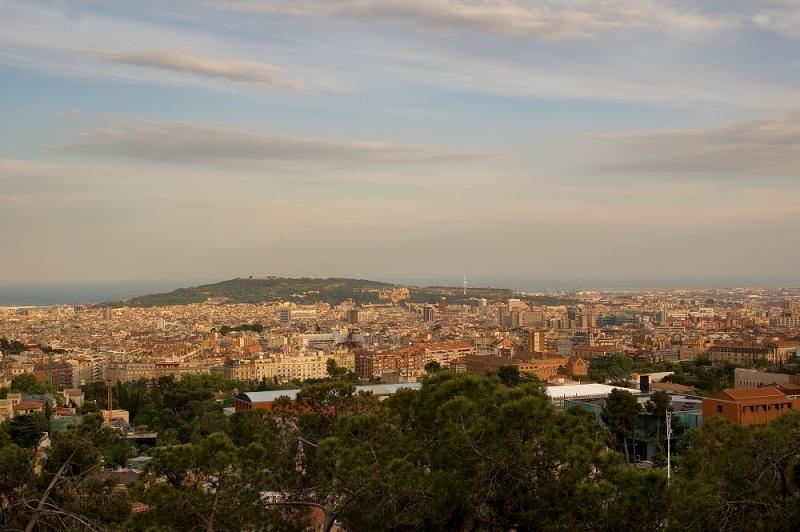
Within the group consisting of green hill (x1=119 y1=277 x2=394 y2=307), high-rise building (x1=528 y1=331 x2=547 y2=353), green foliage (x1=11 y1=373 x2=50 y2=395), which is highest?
green hill (x1=119 y1=277 x2=394 y2=307)

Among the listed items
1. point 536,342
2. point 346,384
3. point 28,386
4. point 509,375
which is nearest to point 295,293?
point 536,342

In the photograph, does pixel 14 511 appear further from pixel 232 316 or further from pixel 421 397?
pixel 232 316

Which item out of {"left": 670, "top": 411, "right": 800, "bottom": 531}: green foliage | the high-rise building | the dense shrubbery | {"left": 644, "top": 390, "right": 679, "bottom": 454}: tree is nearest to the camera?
{"left": 670, "top": 411, "right": 800, "bottom": 531}: green foliage

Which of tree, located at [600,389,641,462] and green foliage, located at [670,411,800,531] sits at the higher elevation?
green foliage, located at [670,411,800,531]

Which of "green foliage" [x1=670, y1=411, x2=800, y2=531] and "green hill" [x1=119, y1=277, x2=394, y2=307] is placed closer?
"green foliage" [x1=670, y1=411, x2=800, y2=531]

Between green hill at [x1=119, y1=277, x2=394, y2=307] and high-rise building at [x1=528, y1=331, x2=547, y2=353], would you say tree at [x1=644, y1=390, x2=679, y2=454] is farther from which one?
green hill at [x1=119, y1=277, x2=394, y2=307]

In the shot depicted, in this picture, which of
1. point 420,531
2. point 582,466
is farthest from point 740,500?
point 420,531

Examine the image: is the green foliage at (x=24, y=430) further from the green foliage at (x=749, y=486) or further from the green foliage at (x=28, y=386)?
the green foliage at (x=28, y=386)

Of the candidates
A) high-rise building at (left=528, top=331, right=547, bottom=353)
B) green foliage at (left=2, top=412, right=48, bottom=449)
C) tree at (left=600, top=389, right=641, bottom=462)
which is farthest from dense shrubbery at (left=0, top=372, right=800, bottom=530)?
high-rise building at (left=528, top=331, right=547, bottom=353)

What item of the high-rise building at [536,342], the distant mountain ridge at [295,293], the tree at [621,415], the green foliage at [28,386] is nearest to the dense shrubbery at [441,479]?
the tree at [621,415]
